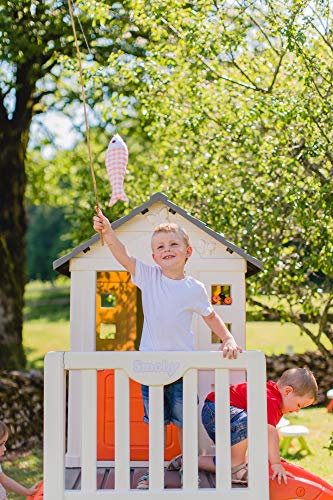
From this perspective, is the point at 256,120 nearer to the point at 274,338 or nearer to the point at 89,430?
the point at 89,430

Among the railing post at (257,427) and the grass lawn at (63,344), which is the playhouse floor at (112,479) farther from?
the grass lawn at (63,344)

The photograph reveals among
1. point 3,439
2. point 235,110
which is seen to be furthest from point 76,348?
point 235,110

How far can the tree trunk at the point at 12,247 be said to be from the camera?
1122cm

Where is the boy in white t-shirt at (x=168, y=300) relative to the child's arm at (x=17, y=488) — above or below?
above

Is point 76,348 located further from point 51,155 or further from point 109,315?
point 51,155

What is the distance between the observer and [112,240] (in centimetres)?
427

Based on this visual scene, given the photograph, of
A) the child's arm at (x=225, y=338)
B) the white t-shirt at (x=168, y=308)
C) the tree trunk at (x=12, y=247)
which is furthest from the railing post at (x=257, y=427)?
the tree trunk at (x=12, y=247)

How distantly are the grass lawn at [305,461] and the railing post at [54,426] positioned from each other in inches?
129

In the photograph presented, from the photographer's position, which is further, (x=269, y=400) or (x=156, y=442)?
(x=269, y=400)

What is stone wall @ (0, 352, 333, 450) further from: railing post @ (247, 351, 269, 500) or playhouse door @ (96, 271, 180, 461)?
railing post @ (247, 351, 269, 500)

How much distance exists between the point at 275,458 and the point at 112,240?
1.57 metres

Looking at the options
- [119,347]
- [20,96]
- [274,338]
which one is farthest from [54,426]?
[274,338]

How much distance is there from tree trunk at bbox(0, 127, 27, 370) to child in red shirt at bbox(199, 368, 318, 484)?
702cm

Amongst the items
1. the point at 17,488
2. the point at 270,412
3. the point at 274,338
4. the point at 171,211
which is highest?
the point at 274,338
